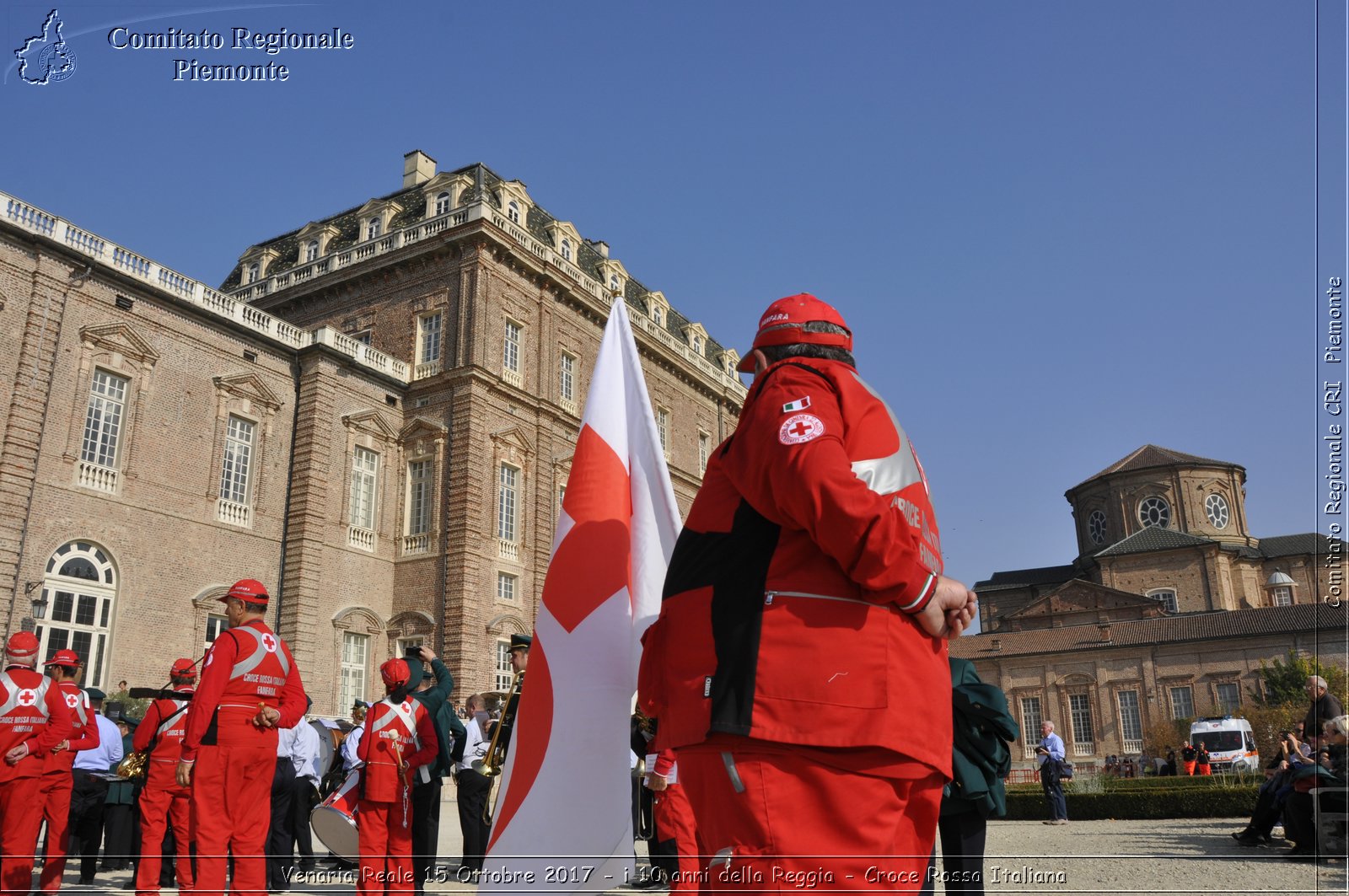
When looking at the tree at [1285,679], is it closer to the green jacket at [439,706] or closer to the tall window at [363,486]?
the tall window at [363,486]

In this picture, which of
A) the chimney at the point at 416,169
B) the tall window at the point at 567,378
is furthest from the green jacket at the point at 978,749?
the chimney at the point at 416,169

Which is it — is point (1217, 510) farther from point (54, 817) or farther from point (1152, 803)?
point (54, 817)

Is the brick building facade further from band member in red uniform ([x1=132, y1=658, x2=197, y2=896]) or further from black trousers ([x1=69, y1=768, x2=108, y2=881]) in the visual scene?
band member in red uniform ([x1=132, y1=658, x2=197, y2=896])

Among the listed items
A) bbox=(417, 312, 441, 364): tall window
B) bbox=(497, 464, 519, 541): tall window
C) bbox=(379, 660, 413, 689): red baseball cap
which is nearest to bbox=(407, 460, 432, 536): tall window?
bbox=(497, 464, 519, 541): tall window

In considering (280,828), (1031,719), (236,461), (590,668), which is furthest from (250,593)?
(1031,719)

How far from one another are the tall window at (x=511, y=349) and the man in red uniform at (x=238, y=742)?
25.2 meters

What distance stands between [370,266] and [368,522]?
906 cm

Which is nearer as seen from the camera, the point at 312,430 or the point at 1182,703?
the point at 312,430

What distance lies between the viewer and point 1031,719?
52656 millimetres

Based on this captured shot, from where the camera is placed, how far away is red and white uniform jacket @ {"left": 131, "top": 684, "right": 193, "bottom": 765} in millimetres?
8234

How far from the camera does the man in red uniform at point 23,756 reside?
296 inches

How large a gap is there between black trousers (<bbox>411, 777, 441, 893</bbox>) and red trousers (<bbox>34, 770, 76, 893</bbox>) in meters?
2.84

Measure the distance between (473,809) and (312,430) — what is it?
65.6 ft

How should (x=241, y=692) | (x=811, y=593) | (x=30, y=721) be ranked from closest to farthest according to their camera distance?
(x=811, y=593) < (x=241, y=692) < (x=30, y=721)
